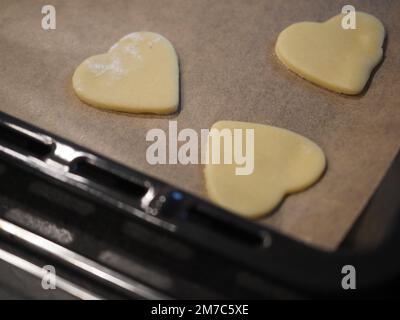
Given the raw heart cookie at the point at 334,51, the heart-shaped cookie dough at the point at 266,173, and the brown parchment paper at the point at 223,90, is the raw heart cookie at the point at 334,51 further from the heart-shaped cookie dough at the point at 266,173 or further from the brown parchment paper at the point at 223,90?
the heart-shaped cookie dough at the point at 266,173

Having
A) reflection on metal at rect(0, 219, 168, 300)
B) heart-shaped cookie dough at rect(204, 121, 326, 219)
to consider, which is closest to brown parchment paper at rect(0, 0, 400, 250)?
heart-shaped cookie dough at rect(204, 121, 326, 219)

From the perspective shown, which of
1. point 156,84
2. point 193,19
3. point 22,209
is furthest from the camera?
point 193,19

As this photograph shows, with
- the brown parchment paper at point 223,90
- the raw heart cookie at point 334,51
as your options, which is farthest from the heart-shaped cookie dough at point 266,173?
the raw heart cookie at point 334,51

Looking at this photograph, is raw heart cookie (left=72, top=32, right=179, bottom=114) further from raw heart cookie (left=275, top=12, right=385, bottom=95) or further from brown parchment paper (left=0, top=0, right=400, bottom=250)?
raw heart cookie (left=275, top=12, right=385, bottom=95)

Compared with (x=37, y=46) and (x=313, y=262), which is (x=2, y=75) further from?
(x=313, y=262)
